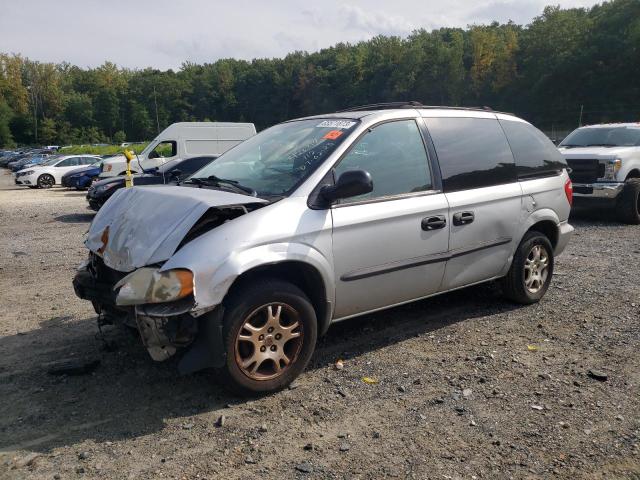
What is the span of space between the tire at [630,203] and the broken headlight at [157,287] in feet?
32.5

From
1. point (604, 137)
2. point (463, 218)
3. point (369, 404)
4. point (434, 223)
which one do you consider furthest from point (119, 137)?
point (369, 404)

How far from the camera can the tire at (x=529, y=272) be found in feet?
17.0

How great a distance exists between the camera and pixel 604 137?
11.7 m

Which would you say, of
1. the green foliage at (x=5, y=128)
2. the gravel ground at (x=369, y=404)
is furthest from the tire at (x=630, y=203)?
the green foliage at (x=5, y=128)

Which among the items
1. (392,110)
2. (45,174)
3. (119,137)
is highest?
(119,137)

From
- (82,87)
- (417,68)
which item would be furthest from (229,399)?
(82,87)

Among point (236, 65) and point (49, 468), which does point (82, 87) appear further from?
point (49, 468)

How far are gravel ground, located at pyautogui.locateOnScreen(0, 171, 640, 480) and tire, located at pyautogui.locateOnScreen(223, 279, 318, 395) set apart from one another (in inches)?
6.4

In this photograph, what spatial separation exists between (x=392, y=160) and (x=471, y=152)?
939 millimetres

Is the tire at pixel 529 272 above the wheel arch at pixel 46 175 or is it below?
below

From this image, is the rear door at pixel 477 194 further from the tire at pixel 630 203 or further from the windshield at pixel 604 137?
the windshield at pixel 604 137

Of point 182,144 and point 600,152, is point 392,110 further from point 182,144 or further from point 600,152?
point 182,144

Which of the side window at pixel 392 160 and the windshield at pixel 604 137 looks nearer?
the side window at pixel 392 160

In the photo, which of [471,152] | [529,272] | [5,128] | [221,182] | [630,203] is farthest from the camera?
[5,128]
